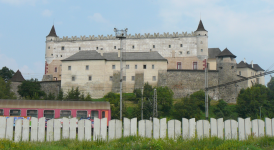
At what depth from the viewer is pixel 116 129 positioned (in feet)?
39.4

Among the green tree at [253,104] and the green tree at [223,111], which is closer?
the green tree at [223,111]

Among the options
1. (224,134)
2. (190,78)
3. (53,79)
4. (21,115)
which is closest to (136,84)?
(190,78)

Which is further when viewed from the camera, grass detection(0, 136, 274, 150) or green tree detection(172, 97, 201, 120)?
green tree detection(172, 97, 201, 120)

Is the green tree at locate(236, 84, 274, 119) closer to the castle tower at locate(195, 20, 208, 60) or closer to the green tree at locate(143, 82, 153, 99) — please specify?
the green tree at locate(143, 82, 153, 99)

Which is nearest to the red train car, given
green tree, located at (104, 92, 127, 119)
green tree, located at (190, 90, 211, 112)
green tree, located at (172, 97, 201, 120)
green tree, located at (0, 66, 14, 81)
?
green tree, located at (104, 92, 127, 119)

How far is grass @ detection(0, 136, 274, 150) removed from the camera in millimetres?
10820

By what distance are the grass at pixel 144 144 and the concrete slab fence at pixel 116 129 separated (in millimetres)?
383

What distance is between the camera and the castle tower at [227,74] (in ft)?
206

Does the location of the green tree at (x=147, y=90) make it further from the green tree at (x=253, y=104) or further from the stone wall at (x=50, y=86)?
the stone wall at (x=50, y=86)

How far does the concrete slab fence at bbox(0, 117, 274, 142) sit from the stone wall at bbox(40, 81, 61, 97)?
55.0 m

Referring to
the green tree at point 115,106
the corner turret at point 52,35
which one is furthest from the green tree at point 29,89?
the corner turret at point 52,35

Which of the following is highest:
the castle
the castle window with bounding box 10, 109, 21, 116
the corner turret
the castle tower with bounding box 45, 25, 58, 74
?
the corner turret

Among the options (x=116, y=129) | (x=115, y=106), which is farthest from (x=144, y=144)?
(x=115, y=106)

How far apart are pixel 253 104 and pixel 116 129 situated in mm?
43377
